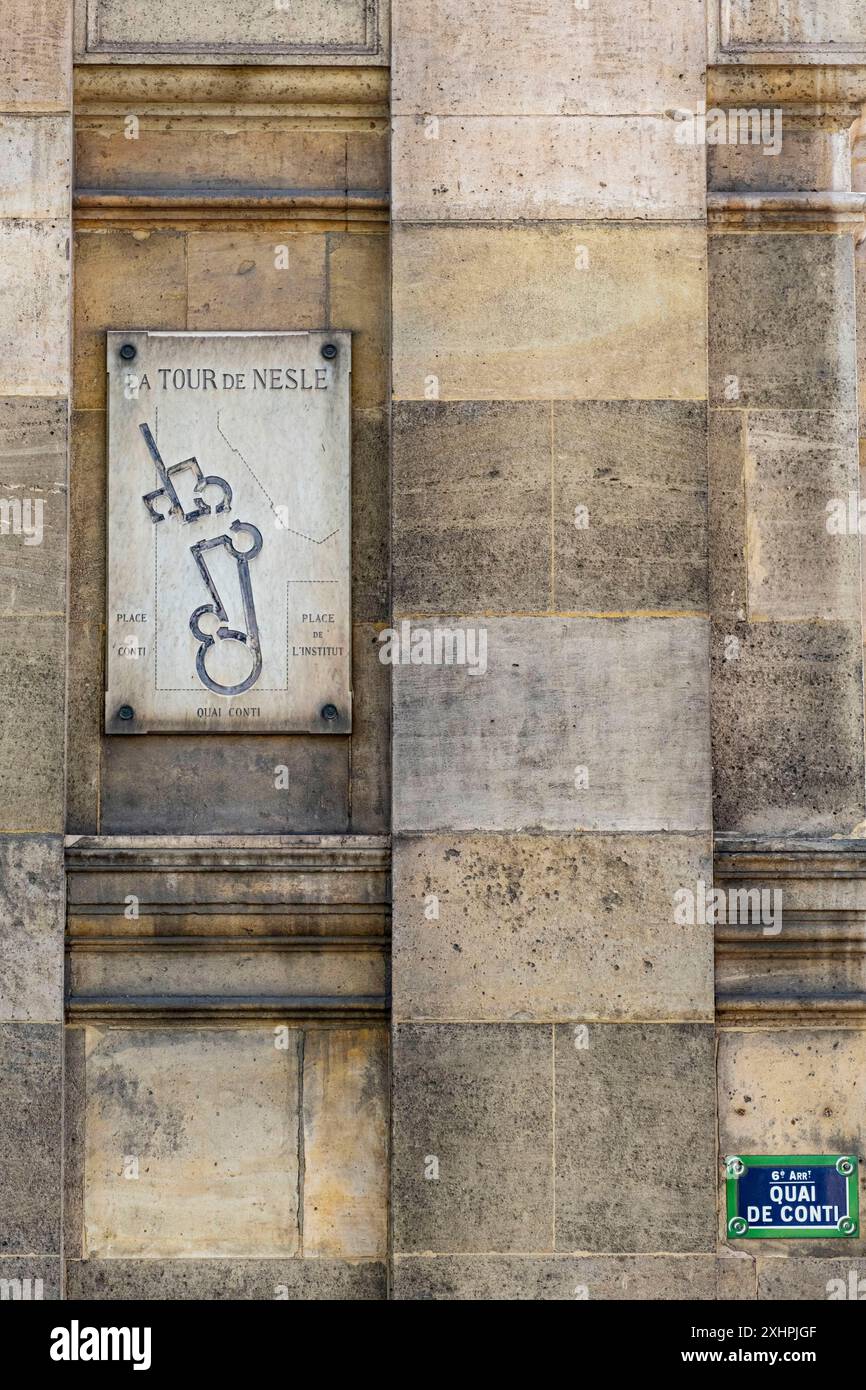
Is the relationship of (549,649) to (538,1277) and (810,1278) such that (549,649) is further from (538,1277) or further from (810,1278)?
(810,1278)

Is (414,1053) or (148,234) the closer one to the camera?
(414,1053)

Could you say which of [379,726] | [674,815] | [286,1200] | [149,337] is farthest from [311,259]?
[286,1200]

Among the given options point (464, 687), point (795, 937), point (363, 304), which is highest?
point (363, 304)

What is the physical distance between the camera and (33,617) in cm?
866

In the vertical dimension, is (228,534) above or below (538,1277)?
above

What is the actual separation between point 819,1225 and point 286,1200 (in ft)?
9.22

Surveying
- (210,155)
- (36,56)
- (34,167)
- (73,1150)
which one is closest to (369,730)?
(73,1150)

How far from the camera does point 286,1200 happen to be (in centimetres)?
855

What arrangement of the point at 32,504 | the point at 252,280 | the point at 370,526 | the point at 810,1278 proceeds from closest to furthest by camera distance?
1. the point at 810,1278
2. the point at 32,504
3. the point at 370,526
4. the point at 252,280

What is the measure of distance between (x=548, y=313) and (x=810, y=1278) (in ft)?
17.4

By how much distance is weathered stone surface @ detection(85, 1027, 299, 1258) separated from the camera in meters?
8.51

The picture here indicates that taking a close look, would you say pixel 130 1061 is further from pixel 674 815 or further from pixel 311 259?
pixel 311 259

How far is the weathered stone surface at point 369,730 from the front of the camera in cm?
880

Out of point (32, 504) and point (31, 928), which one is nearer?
point (31, 928)
